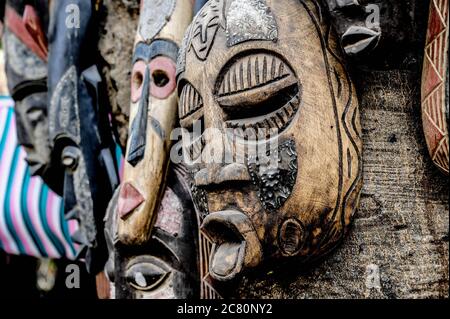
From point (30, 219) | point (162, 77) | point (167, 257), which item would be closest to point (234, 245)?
point (167, 257)

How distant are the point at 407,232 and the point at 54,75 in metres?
0.92

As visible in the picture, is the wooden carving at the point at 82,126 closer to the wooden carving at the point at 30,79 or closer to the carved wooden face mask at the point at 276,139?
the wooden carving at the point at 30,79

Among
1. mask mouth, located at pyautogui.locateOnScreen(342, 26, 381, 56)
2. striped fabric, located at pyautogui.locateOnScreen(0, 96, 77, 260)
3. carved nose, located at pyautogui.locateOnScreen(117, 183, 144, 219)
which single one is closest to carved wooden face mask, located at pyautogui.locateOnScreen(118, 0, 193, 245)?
carved nose, located at pyautogui.locateOnScreen(117, 183, 144, 219)

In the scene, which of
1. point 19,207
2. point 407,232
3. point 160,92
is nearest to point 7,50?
point 19,207

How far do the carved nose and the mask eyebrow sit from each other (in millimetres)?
236

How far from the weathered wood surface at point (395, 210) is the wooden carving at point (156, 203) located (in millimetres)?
252

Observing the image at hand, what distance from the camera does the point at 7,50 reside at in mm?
1915

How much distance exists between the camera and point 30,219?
7.07 ft

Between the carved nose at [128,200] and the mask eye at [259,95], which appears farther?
the carved nose at [128,200]

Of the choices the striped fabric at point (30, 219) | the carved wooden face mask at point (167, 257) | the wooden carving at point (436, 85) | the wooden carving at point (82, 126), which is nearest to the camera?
the wooden carving at point (436, 85)

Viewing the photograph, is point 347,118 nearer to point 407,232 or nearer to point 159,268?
point 407,232

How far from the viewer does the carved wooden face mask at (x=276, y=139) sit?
1.02 metres

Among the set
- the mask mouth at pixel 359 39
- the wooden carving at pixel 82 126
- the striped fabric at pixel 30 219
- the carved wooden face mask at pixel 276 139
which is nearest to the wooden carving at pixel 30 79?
the wooden carving at pixel 82 126

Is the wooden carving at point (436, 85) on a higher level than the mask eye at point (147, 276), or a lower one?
higher
